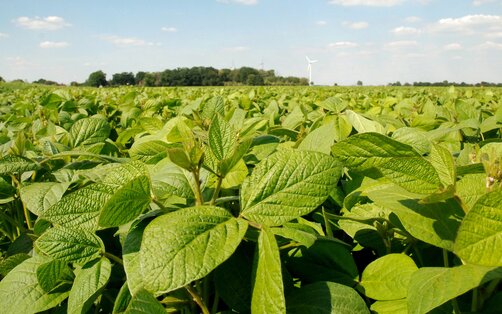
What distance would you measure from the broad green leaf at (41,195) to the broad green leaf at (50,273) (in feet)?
0.54

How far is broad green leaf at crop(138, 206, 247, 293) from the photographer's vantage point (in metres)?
0.54

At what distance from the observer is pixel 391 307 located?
2.39 feet

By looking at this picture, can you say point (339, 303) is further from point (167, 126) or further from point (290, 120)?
point (290, 120)

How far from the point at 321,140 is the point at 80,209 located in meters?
0.57

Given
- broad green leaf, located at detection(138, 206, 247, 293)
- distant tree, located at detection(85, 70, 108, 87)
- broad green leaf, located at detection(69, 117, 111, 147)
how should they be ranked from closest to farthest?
broad green leaf, located at detection(138, 206, 247, 293), broad green leaf, located at detection(69, 117, 111, 147), distant tree, located at detection(85, 70, 108, 87)

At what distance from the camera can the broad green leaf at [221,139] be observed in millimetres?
733

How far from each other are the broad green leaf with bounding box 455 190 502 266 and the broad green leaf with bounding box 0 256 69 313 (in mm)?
734

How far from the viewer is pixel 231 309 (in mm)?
785

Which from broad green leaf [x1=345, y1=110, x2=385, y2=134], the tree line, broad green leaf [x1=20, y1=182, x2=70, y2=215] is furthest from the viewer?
the tree line

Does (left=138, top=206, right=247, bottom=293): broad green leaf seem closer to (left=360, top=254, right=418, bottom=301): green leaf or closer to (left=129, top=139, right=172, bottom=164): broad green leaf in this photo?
(left=360, top=254, right=418, bottom=301): green leaf

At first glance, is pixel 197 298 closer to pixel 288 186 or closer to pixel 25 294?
pixel 288 186

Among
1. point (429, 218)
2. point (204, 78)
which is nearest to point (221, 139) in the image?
point (429, 218)

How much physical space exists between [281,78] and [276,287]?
40888mm

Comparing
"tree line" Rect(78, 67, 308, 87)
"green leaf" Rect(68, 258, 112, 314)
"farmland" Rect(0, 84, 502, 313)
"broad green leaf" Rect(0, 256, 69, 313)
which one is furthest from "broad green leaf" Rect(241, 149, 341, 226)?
"tree line" Rect(78, 67, 308, 87)
